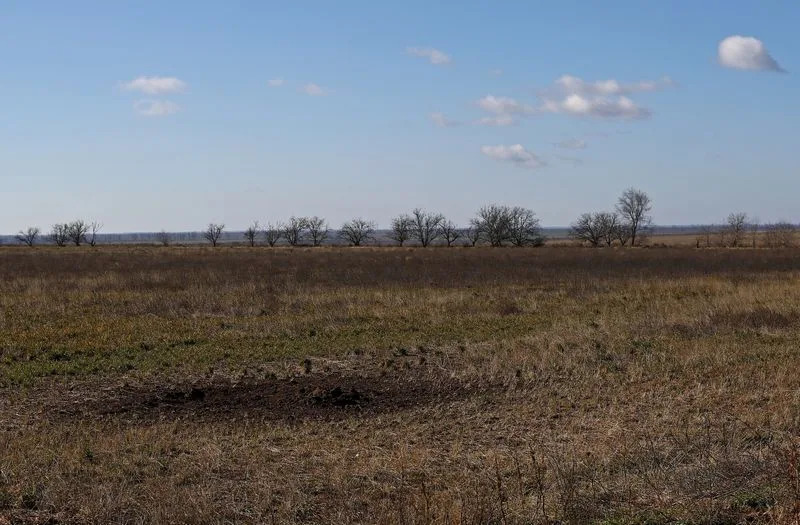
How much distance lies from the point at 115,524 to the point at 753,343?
11.2m

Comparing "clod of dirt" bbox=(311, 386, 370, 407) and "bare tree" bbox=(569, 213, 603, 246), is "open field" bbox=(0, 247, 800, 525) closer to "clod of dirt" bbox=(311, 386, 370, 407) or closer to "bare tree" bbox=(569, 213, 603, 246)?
"clod of dirt" bbox=(311, 386, 370, 407)

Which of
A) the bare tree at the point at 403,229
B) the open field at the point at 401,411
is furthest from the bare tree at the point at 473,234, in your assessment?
the open field at the point at 401,411

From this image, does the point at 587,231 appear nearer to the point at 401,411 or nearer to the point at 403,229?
the point at 403,229

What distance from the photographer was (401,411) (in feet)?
31.8

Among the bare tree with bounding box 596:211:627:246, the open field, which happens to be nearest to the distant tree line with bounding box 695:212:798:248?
the bare tree with bounding box 596:211:627:246

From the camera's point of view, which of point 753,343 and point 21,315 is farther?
point 21,315

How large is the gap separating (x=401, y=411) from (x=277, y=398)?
1733 mm

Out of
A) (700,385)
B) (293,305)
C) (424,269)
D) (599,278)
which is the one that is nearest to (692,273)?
(599,278)

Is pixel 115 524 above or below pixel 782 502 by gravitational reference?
below

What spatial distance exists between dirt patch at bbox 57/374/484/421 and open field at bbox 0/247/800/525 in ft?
0.16

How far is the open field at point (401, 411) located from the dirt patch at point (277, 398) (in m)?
0.05

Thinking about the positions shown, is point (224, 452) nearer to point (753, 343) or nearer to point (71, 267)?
point (753, 343)

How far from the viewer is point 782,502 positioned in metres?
4.98

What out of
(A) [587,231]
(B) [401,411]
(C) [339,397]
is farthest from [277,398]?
(A) [587,231]
